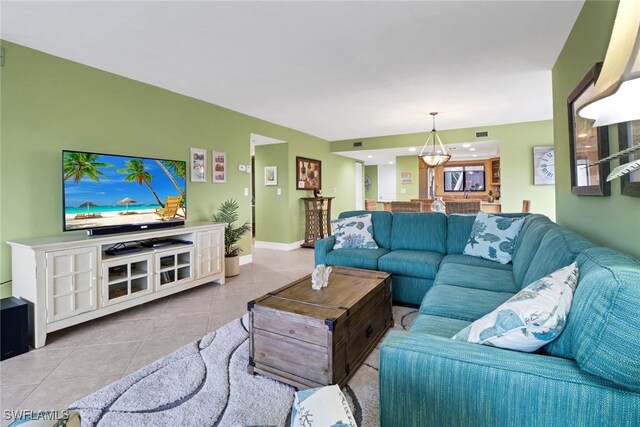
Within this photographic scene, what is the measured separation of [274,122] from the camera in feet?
18.1

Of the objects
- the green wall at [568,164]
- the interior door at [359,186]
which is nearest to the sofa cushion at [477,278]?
the green wall at [568,164]

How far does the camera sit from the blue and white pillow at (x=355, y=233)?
3.59m

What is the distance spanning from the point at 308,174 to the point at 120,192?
13.2 ft

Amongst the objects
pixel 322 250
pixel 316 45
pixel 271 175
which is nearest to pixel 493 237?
pixel 322 250

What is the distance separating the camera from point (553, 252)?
66.2 inches

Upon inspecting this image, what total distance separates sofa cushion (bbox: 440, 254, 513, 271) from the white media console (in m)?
2.66

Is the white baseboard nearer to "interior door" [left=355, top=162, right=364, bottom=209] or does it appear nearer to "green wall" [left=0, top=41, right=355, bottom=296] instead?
"green wall" [left=0, top=41, right=355, bottom=296]

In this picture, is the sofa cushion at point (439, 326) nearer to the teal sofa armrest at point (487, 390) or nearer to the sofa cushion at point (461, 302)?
the sofa cushion at point (461, 302)

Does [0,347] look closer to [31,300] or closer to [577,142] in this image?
[31,300]

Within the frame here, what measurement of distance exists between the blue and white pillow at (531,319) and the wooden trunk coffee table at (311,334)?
758 mm

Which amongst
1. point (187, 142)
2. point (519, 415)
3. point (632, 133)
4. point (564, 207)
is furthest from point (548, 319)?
point (187, 142)

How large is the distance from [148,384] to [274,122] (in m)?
4.50

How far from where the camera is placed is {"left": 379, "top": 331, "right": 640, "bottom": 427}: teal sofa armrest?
87 centimetres

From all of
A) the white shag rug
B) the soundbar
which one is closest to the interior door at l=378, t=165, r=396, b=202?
the soundbar
